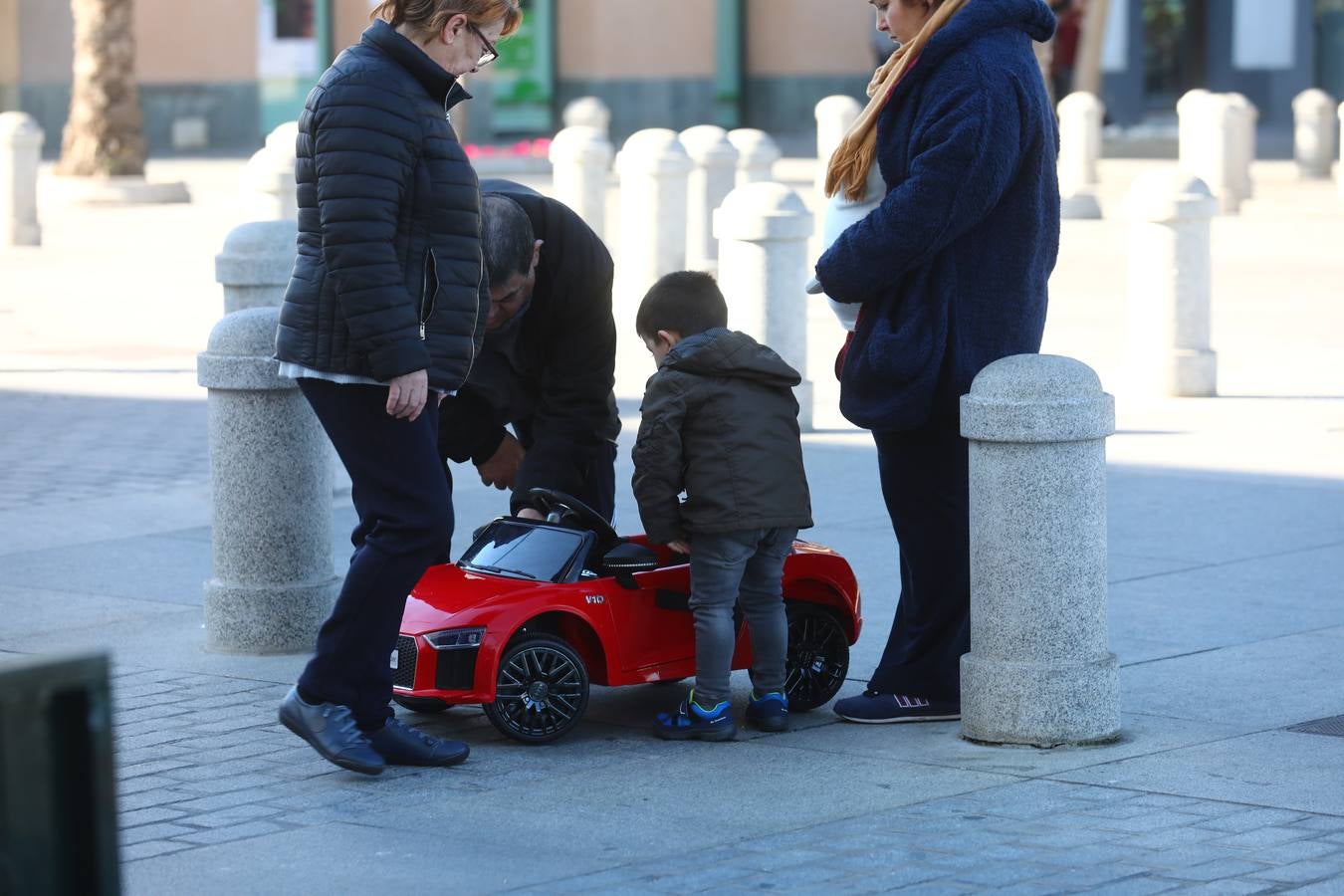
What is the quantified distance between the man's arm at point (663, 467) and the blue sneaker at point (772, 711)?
19.5 inches

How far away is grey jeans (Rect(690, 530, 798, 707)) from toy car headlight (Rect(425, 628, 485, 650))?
532 mm

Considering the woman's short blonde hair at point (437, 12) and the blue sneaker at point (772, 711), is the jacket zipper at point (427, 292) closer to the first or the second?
the woman's short blonde hair at point (437, 12)

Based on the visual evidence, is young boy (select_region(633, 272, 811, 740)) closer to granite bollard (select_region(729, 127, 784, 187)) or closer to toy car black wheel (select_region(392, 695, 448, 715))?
toy car black wheel (select_region(392, 695, 448, 715))

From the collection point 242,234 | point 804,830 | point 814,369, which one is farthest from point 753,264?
point 804,830

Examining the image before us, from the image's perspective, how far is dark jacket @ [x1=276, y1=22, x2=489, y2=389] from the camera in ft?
16.4

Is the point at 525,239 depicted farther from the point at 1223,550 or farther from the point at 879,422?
the point at 1223,550

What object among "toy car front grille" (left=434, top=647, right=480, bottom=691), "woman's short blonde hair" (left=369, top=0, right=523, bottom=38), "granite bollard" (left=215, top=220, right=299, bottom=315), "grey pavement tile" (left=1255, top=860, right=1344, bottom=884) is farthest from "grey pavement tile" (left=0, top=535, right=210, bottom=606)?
"grey pavement tile" (left=1255, top=860, right=1344, bottom=884)

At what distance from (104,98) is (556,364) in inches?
773

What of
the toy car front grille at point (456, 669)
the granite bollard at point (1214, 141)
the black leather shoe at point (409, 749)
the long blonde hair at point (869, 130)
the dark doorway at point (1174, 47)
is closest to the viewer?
the black leather shoe at point (409, 749)

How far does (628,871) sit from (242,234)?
13.6ft

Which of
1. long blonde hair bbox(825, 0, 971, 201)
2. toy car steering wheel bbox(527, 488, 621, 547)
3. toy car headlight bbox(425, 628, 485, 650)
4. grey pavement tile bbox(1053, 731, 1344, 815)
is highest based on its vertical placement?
long blonde hair bbox(825, 0, 971, 201)

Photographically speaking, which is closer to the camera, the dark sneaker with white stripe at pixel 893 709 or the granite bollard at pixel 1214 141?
the dark sneaker with white stripe at pixel 893 709

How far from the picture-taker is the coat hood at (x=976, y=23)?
216 inches

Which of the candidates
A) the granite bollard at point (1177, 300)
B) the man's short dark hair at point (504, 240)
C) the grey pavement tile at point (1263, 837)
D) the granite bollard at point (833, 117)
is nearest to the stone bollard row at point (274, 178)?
the granite bollard at point (1177, 300)
